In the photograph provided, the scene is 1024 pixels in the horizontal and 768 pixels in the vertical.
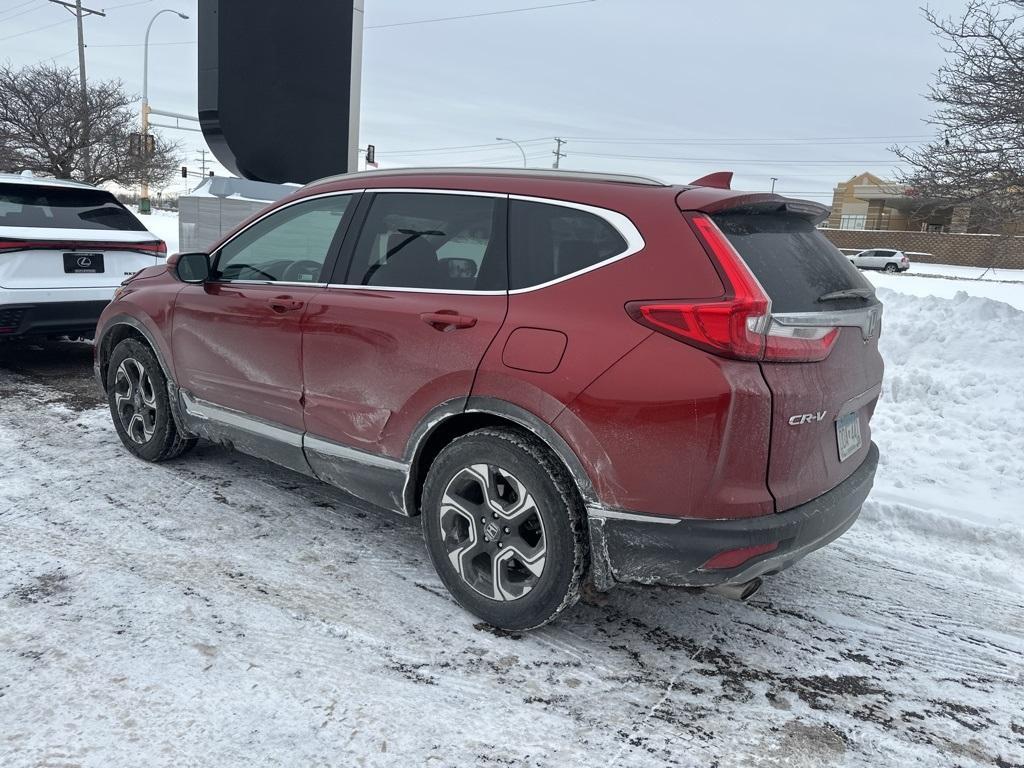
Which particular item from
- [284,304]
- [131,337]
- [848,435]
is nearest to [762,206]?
[848,435]

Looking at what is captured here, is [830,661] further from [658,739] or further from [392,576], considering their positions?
[392,576]

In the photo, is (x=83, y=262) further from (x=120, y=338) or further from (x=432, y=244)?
(x=432, y=244)

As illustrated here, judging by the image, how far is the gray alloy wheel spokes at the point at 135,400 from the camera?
4.57 metres

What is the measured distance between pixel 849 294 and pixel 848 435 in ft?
1.79

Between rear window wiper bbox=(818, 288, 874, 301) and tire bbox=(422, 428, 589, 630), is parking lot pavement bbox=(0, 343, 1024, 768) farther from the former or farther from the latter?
rear window wiper bbox=(818, 288, 874, 301)

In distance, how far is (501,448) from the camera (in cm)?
279

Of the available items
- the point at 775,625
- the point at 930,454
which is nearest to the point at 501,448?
the point at 775,625

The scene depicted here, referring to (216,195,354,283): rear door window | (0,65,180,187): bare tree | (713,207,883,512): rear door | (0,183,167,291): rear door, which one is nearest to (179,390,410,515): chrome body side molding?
(216,195,354,283): rear door window

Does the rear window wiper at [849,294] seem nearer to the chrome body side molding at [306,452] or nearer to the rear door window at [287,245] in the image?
the chrome body side molding at [306,452]

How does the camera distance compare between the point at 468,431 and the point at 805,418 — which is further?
the point at 468,431

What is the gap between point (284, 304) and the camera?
11.9 ft

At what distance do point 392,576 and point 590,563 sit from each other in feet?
3.46

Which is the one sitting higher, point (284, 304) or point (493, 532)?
point (284, 304)

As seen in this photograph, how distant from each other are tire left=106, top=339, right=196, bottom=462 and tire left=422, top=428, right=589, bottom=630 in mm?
2209
